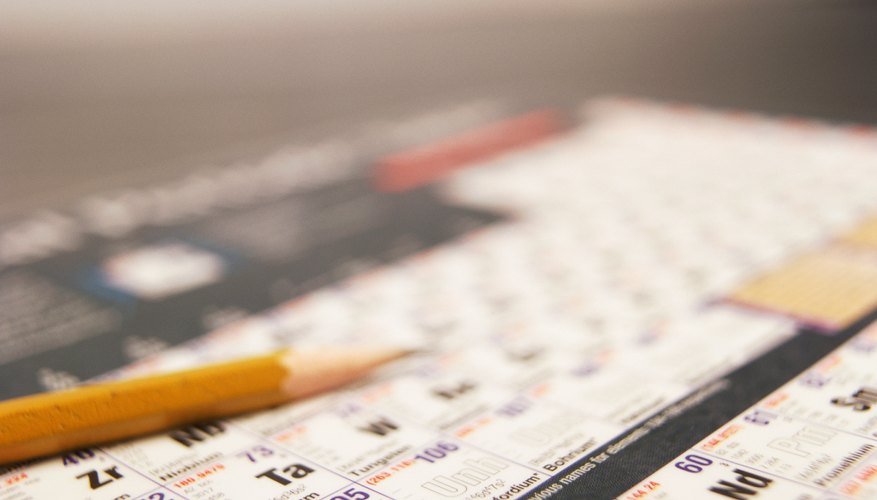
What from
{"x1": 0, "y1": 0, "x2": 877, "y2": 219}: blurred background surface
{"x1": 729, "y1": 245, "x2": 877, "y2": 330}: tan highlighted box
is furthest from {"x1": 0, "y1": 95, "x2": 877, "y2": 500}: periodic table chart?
{"x1": 0, "y1": 0, "x2": 877, "y2": 219}: blurred background surface

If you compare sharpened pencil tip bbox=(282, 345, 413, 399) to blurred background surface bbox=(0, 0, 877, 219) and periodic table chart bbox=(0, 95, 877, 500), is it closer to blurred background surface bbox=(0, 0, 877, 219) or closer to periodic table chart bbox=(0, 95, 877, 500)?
periodic table chart bbox=(0, 95, 877, 500)

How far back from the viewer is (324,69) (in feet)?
5.02

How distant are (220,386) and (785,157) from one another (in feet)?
2.01

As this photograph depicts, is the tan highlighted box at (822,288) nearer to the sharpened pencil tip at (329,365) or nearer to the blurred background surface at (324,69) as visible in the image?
the sharpened pencil tip at (329,365)

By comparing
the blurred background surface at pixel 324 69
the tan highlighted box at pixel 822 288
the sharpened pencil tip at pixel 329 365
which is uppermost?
the blurred background surface at pixel 324 69

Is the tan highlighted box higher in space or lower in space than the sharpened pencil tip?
lower

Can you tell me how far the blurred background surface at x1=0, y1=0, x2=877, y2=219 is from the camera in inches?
42.9

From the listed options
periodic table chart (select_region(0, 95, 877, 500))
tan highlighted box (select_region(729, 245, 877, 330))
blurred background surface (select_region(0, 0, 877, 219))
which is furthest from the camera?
blurred background surface (select_region(0, 0, 877, 219))

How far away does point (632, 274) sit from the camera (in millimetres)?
688

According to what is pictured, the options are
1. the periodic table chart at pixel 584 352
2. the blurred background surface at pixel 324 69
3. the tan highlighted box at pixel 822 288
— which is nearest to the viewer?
the periodic table chart at pixel 584 352

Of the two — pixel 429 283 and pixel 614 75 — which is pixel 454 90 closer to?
pixel 614 75

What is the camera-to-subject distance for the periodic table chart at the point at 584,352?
0.45 meters

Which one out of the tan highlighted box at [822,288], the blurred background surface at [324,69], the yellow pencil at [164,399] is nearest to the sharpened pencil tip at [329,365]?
the yellow pencil at [164,399]

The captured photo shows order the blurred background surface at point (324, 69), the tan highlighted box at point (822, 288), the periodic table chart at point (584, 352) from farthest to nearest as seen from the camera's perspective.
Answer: the blurred background surface at point (324, 69)
the tan highlighted box at point (822, 288)
the periodic table chart at point (584, 352)
